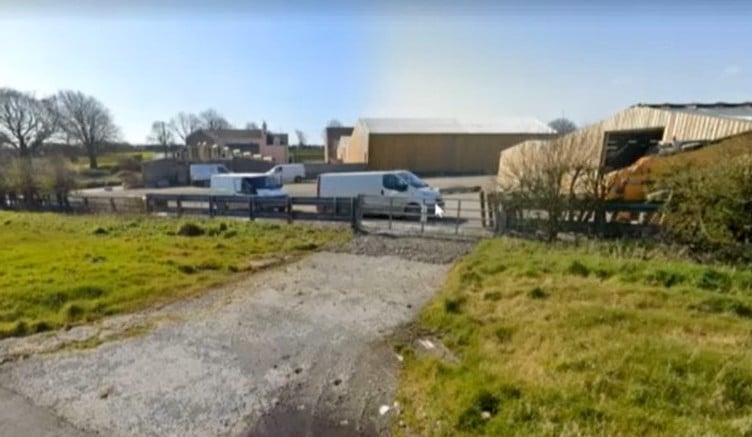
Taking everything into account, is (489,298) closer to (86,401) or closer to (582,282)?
(582,282)

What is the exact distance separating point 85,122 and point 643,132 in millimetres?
73753

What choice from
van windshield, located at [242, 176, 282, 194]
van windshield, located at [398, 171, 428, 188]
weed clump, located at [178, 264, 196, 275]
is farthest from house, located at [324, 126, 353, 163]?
weed clump, located at [178, 264, 196, 275]

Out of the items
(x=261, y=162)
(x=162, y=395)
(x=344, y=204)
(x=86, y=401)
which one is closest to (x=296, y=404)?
(x=162, y=395)

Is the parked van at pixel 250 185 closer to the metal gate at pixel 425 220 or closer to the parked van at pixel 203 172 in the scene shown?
the metal gate at pixel 425 220

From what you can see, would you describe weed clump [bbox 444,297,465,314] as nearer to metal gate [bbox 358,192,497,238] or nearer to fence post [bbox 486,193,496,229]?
metal gate [bbox 358,192,497,238]

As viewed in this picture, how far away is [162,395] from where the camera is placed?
15.0 ft


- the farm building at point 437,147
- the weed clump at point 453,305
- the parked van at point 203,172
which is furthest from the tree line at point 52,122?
the weed clump at point 453,305

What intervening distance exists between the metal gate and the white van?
0.24 feet

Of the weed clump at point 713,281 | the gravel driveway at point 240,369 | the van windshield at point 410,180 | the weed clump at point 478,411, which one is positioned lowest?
the gravel driveway at point 240,369

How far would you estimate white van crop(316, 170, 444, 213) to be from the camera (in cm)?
1723

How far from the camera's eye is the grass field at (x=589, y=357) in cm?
360

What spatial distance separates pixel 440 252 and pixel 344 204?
19.5ft

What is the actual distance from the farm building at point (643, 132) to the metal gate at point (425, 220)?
3.99ft

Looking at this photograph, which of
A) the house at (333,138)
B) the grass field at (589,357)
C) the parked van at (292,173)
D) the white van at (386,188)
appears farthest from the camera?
the house at (333,138)
